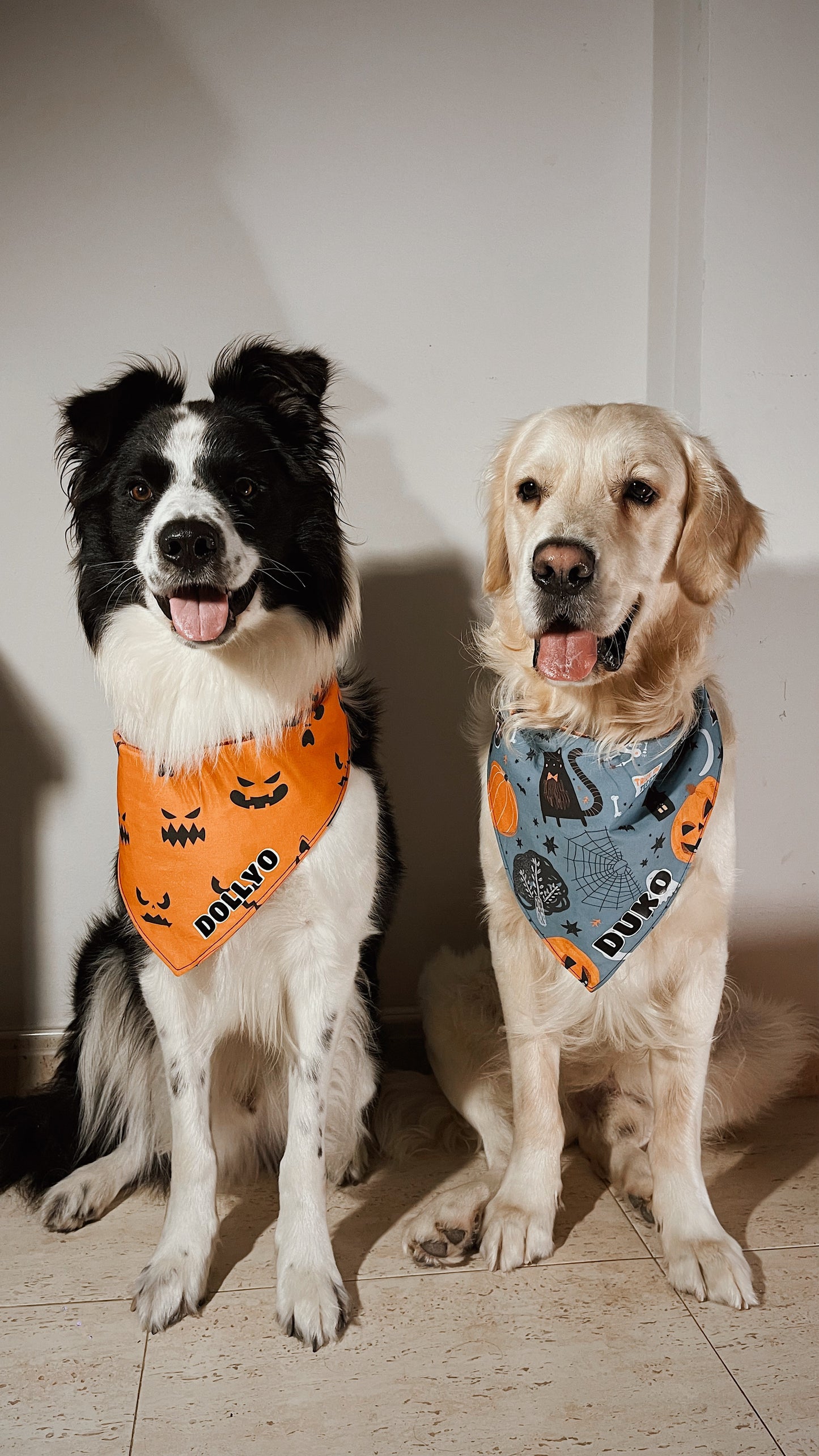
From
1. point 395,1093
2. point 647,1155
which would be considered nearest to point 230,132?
point 395,1093

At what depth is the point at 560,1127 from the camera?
1735mm

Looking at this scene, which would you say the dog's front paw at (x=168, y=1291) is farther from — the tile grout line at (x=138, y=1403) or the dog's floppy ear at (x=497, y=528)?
the dog's floppy ear at (x=497, y=528)

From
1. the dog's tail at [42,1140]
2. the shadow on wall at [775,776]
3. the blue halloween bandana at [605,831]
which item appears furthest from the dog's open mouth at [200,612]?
the shadow on wall at [775,776]

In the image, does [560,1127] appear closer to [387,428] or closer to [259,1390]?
[259,1390]

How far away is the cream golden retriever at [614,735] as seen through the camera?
1.53 metres

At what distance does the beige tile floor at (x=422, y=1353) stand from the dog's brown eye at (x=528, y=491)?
128cm

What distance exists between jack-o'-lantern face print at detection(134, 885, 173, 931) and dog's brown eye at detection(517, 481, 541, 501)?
2.87 ft

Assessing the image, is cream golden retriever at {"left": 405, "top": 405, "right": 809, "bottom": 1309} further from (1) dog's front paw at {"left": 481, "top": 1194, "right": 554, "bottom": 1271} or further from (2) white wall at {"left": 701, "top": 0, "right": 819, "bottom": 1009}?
(2) white wall at {"left": 701, "top": 0, "right": 819, "bottom": 1009}

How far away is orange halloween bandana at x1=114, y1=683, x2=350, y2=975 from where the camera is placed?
160 cm

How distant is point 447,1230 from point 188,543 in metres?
1.21

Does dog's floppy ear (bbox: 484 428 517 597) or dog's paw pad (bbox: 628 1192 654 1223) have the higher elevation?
dog's floppy ear (bbox: 484 428 517 597)

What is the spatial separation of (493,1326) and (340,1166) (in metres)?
0.48

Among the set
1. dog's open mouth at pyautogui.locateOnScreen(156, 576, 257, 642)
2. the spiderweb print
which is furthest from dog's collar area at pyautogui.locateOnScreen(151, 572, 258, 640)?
the spiderweb print

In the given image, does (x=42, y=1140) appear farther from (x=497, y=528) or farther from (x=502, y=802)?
(x=497, y=528)
